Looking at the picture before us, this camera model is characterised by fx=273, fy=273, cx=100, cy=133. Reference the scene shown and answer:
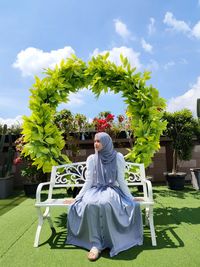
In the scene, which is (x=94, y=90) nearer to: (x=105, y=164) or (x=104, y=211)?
(x=105, y=164)

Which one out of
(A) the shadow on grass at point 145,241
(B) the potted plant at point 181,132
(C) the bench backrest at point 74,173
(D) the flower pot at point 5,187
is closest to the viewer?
(A) the shadow on grass at point 145,241

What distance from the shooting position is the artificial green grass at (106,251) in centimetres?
262

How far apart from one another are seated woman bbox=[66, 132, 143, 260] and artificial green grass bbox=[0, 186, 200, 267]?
11 centimetres

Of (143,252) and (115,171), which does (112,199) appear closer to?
(115,171)

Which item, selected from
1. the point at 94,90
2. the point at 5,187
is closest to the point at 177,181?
the point at 94,90

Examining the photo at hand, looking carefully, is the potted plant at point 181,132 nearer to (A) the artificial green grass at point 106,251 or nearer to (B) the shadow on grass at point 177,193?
(B) the shadow on grass at point 177,193

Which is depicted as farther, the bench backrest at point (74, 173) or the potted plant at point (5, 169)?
the potted plant at point (5, 169)

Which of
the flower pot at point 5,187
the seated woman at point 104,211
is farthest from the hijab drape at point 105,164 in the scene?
the flower pot at point 5,187

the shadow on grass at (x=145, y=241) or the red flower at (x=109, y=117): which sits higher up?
the red flower at (x=109, y=117)

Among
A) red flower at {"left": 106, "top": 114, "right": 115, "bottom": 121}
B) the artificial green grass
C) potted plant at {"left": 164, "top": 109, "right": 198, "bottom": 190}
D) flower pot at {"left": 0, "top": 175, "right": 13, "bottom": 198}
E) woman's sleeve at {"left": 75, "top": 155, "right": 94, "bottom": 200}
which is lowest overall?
the artificial green grass

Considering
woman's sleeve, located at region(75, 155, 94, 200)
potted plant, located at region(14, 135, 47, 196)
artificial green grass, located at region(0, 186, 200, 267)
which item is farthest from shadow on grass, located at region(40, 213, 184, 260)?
potted plant, located at region(14, 135, 47, 196)

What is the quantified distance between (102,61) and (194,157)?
15.9ft

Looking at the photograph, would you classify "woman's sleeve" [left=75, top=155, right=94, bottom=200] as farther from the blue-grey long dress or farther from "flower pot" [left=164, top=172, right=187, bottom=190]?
"flower pot" [left=164, top=172, right=187, bottom=190]

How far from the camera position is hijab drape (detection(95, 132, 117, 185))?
332cm
